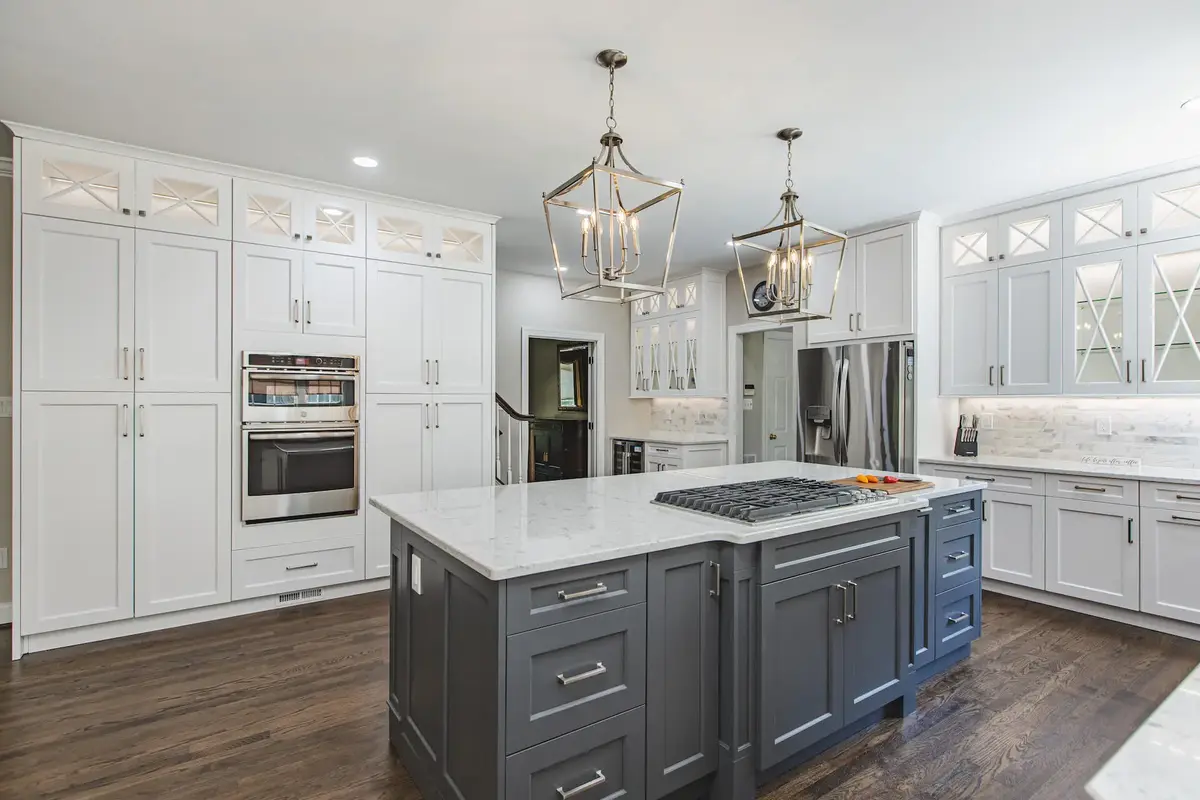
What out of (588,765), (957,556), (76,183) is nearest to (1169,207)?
(957,556)

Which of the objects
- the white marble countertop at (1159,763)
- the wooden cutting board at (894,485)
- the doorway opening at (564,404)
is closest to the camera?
the white marble countertop at (1159,763)

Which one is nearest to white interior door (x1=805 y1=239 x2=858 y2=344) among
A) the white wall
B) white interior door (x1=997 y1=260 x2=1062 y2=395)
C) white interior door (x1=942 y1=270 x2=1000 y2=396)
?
white interior door (x1=942 y1=270 x2=1000 y2=396)

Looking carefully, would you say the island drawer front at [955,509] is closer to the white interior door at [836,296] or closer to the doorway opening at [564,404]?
the white interior door at [836,296]

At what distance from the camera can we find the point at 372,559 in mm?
4027

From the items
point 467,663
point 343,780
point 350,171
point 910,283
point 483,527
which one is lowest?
point 343,780

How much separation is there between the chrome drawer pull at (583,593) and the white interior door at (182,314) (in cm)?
289

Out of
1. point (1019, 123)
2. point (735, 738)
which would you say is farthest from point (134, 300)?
point (1019, 123)

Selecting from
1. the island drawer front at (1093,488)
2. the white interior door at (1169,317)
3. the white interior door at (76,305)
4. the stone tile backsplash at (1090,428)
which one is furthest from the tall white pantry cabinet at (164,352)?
the white interior door at (1169,317)

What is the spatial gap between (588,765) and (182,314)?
3.26m

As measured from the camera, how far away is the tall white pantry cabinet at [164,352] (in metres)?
3.09

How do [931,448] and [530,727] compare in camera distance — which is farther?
[931,448]

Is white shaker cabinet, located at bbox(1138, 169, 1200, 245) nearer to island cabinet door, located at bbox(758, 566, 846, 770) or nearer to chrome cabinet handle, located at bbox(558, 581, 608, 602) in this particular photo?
island cabinet door, located at bbox(758, 566, 846, 770)

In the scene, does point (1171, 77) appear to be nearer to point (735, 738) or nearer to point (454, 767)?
point (735, 738)

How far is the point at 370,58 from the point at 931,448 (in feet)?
14.0
